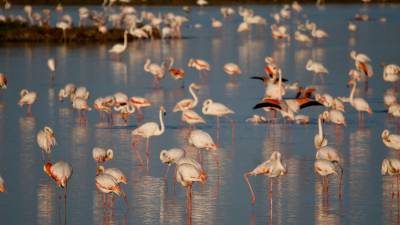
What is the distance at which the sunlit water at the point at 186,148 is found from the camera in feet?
30.7

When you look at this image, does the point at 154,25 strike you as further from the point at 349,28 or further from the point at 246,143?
the point at 246,143

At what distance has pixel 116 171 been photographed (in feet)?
31.7

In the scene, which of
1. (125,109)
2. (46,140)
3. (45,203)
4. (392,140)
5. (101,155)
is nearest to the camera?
(45,203)

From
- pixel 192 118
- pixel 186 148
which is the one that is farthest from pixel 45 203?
pixel 192 118

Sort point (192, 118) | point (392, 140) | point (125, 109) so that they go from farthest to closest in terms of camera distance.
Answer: point (125, 109)
point (192, 118)
point (392, 140)

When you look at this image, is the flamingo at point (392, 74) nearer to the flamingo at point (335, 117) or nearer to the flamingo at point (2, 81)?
the flamingo at point (335, 117)

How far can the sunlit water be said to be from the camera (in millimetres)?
9359

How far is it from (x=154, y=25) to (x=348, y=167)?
68.5ft

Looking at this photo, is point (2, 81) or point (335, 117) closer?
point (335, 117)

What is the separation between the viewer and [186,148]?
12.7 metres

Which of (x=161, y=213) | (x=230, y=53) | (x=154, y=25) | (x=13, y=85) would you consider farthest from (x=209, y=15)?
(x=161, y=213)

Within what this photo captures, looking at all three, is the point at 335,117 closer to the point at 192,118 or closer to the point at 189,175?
the point at 192,118

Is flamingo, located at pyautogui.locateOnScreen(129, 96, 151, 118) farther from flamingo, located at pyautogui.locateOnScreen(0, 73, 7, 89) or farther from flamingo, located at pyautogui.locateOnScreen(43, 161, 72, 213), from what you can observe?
flamingo, located at pyautogui.locateOnScreen(43, 161, 72, 213)

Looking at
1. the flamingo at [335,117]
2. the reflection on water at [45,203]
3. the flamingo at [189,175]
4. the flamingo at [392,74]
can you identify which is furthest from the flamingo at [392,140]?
the flamingo at [392,74]
